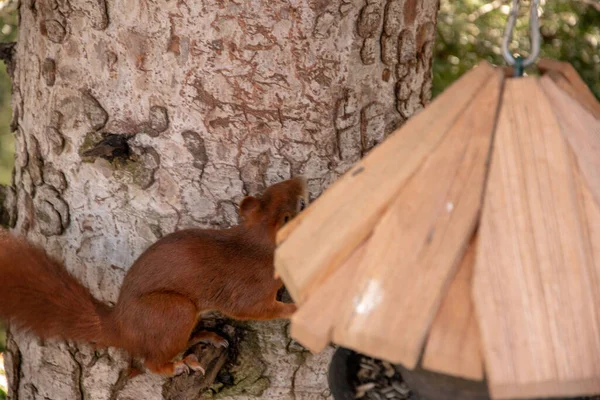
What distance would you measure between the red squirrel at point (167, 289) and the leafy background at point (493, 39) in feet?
3.92

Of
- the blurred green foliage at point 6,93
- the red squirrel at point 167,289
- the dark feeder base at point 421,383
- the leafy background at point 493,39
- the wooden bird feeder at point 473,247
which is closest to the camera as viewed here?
the wooden bird feeder at point 473,247

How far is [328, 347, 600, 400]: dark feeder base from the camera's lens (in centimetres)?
90

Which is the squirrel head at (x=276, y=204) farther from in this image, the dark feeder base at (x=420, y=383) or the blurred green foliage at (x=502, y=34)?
the blurred green foliage at (x=502, y=34)

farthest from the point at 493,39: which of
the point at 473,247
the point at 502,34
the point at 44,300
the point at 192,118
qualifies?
the point at 473,247

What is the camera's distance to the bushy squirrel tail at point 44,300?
139cm

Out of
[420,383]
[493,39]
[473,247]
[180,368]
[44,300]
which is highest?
[473,247]

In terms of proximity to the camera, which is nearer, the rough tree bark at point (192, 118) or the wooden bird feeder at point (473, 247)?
the wooden bird feeder at point (473, 247)

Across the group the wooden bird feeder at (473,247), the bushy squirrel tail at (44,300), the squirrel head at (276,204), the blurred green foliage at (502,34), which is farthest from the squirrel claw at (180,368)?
the blurred green foliage at (502,34)

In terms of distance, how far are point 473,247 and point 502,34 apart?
6.00ft

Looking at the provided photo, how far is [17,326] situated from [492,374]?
39.4 inches

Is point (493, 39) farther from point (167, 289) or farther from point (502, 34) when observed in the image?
point (167, 289)

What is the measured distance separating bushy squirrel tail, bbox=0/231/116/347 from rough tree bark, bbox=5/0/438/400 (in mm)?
103

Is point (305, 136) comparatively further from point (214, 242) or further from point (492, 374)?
point (492, 374)

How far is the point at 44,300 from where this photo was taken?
1402mm
